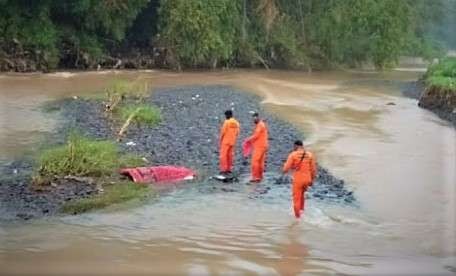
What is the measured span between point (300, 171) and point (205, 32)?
87.2 feet

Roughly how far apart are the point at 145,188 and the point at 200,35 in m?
25.2

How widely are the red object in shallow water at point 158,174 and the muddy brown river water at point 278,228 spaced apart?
2.40 ft

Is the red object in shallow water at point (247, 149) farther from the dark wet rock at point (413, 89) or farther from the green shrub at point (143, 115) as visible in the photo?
the dark wet rock at point (413, 89)

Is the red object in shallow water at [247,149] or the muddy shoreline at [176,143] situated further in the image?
the red object in shallow water at [247,149]

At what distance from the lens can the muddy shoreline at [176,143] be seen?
1248 centimetres

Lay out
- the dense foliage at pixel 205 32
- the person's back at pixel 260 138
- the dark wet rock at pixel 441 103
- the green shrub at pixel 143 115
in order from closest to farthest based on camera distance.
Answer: the person's back at pixel 260 138 → the green shrub at pixel 143 115 → the dark wet rock at pixel 441 103 → the dense foliage at pixel 205 32

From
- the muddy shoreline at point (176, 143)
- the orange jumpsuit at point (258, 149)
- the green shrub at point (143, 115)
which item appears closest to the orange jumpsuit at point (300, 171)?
the muddy shoreline at point (176, 143)

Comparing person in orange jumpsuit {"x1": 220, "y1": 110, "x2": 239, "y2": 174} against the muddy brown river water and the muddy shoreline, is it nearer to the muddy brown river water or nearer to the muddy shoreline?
the muddy shoreline

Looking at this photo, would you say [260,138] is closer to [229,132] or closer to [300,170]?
[229,132]

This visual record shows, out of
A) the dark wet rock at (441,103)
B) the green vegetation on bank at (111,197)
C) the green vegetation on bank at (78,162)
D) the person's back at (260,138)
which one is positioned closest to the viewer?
the green vegetation on bank at (111,197)

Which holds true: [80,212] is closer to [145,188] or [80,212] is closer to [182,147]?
[145,188]

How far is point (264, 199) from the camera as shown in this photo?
43.8 feet

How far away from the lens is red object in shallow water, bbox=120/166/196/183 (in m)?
13.8

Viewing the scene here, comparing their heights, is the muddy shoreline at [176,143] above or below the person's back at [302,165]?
below
